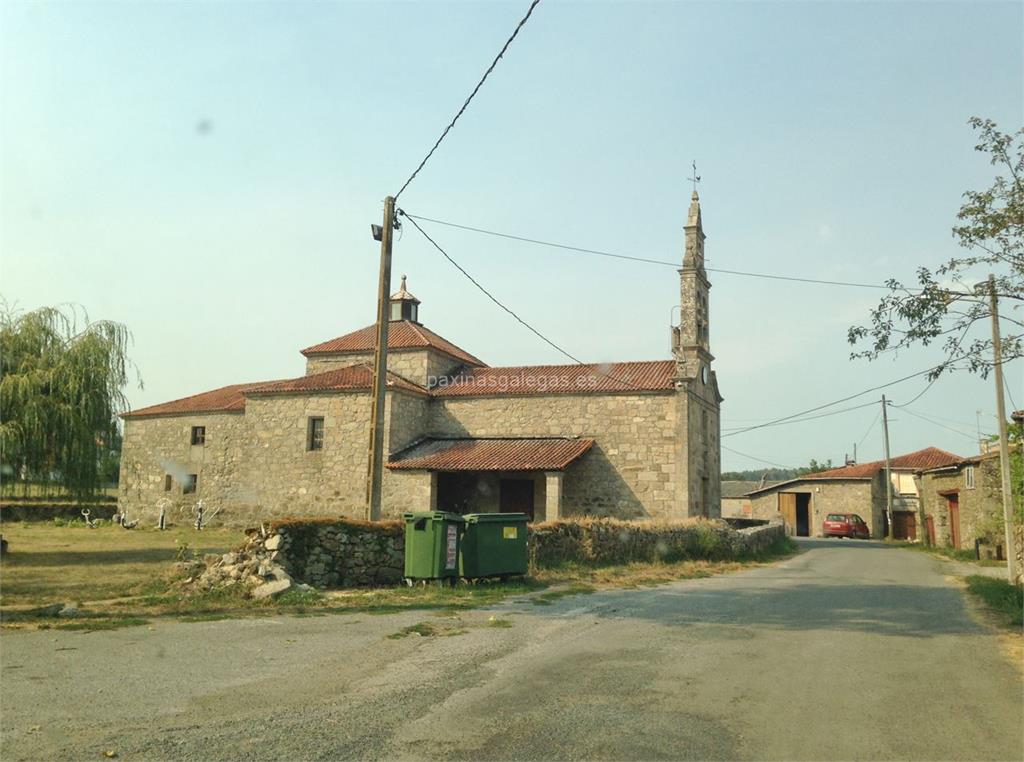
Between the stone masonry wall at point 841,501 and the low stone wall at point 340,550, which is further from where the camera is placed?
the stone masonry wall at point 841,501

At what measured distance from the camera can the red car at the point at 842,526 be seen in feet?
135

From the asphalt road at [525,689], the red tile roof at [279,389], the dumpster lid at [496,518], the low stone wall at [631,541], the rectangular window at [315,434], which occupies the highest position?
the red tile roof at [279,389]

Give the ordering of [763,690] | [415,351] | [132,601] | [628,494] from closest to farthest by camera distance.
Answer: [763,690] < [132,601] < [628,494] < [415,351]

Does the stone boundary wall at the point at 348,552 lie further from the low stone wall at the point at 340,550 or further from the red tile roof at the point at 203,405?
the red tile roof at the point at 203,405

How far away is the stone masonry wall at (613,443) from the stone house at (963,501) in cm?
876

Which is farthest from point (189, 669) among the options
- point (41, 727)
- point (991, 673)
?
point (991, 673)

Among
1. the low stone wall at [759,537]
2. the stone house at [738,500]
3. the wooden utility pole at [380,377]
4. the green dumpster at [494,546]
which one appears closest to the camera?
the green dumpster at [494,546]

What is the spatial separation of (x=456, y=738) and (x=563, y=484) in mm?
20897

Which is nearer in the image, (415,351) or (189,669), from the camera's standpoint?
(189,669)

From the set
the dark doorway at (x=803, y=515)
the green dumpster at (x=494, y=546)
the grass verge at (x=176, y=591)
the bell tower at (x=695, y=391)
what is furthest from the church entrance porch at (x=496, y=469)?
the dark doorway at (x=803, y=515)

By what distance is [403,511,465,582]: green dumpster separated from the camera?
40.8 feet

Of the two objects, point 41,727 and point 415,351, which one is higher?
point 415,351

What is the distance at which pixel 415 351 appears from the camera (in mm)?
29844

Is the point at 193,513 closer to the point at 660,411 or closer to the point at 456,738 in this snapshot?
the point at 660,411
